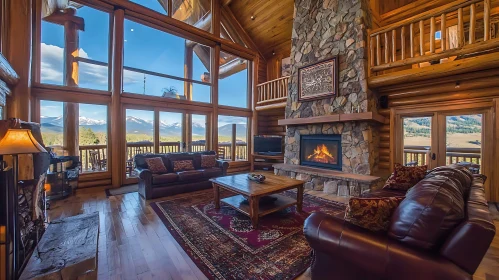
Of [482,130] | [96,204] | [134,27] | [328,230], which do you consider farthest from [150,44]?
[482,130]

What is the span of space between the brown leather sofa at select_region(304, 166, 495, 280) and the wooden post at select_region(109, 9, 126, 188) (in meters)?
5.16

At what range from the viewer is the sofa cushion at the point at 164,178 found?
4.16 m

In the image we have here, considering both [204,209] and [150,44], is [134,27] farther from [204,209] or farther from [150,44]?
[204,209]

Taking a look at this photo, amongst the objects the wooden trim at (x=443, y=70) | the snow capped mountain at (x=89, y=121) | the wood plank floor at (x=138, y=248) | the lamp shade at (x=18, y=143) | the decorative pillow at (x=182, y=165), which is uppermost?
the wooden trim at (x=443, y=70)

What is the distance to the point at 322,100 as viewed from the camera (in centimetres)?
522

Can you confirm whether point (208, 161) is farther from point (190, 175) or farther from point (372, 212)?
A: point (372, 212)

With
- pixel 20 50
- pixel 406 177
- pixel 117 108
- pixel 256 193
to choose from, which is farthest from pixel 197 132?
pixel 406 177

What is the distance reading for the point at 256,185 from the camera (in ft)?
10.4

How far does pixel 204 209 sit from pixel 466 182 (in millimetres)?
3300

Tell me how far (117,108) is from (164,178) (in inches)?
94.1

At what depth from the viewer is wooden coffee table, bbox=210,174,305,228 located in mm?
2775

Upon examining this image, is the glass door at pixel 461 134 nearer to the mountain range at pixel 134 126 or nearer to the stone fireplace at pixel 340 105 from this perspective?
the stone fireplace at pixel 340 105

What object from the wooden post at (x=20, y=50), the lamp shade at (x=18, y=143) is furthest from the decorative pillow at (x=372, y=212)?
the wooden post at (x=20, y=50)

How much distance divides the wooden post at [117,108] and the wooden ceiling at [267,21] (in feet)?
11.8
